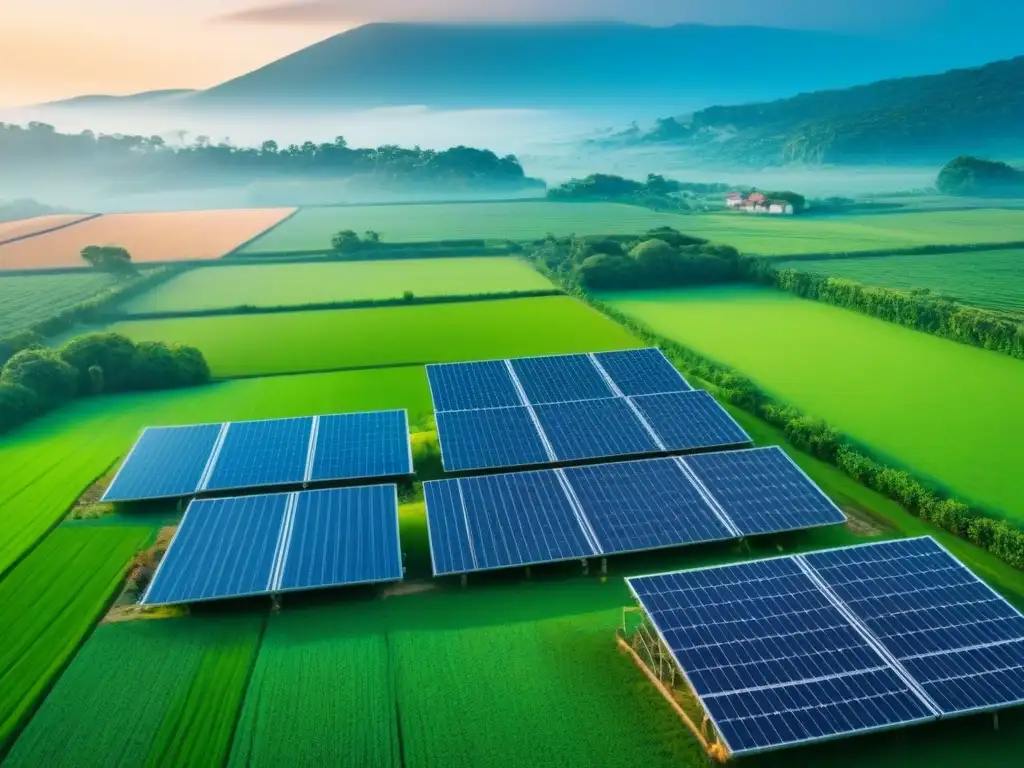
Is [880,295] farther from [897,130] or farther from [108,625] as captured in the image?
[897,130]

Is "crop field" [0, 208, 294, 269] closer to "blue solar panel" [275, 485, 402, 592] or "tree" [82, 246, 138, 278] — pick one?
"tree" [82, 246, 138, 278]

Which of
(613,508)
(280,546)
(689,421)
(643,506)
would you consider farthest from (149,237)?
(643,506)

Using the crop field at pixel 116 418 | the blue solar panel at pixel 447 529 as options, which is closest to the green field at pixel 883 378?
the blue solar panel at pixel 447 529

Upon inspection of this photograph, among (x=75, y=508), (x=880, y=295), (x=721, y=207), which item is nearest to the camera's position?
(x=75, y=508)

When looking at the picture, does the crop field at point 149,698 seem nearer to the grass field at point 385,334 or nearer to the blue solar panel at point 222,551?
the blue solar panel at point 222,551

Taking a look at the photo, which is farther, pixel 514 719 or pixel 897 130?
pixel 897 130

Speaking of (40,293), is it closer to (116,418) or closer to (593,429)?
(116,418)

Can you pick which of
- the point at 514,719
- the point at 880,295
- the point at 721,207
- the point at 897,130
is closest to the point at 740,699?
the point at 514,719
